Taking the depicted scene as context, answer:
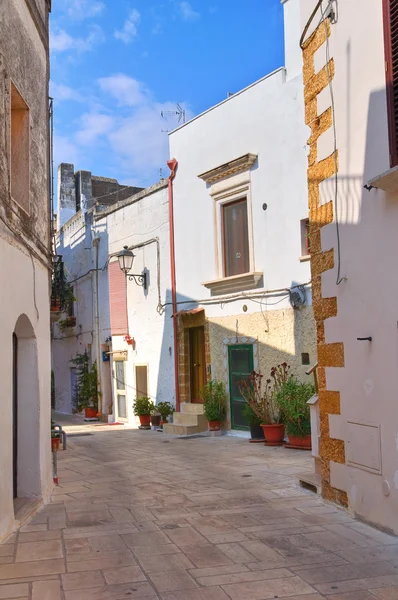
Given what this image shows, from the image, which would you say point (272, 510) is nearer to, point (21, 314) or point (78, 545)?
point (78, 545)

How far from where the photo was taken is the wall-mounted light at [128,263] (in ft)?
50.0

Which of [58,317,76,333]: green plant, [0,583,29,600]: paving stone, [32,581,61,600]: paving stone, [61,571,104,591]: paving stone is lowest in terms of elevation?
[61,571,104,591]: paving stone

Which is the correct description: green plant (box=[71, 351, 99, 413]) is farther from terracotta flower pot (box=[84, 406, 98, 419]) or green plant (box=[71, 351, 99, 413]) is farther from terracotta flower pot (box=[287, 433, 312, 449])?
terracotta flower pot (box=[287, 433, 312, 449])

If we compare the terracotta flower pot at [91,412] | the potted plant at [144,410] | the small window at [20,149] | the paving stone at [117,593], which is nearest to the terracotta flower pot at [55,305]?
the potted plant at [144,410]

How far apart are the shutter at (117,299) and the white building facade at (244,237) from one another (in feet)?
8.57

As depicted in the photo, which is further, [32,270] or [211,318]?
[211,318]

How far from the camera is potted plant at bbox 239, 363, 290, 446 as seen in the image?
10.9 meters

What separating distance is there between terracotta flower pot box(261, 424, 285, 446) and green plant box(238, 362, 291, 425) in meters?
0.23

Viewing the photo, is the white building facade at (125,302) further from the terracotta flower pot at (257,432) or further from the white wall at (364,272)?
the white wall at (364,272)

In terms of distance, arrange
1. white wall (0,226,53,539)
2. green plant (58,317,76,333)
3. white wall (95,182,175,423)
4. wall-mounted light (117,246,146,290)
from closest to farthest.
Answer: white wall (0,226,53,539) → white wall (95,182,175,423) → wall-mounted light (117,246,146,290) → green plant (58,317,76,333)

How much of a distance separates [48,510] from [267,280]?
21.8 ft

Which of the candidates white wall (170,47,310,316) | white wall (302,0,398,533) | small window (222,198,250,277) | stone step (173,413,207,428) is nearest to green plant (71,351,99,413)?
stone step (173,413,207,428)

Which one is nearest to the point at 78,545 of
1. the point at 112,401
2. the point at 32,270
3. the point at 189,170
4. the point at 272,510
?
the point at 272,510

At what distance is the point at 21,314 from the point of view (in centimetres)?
602
